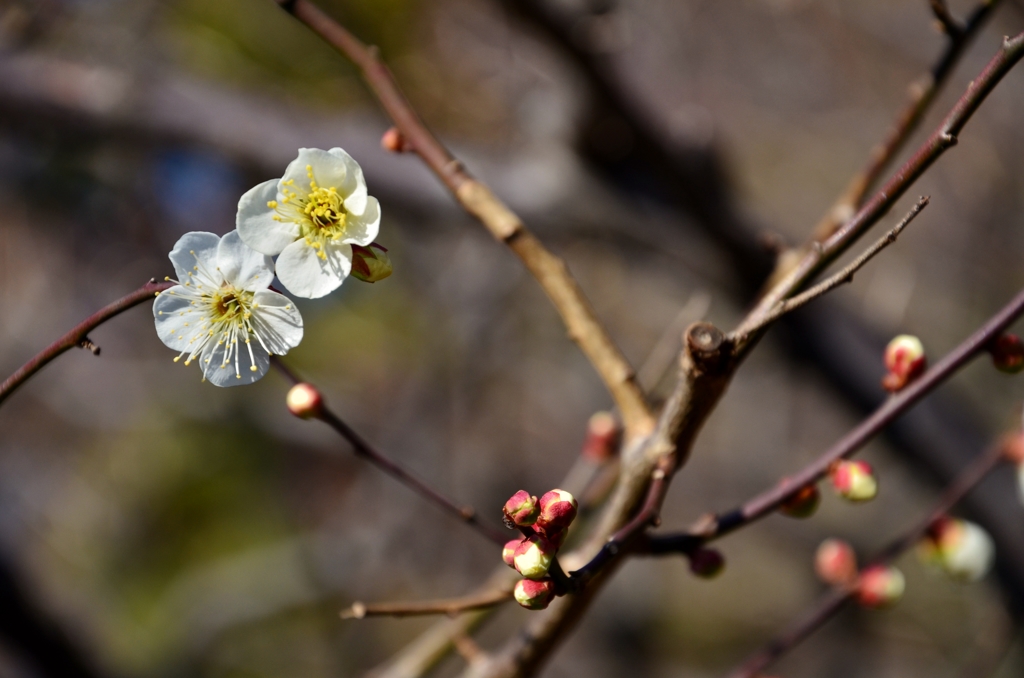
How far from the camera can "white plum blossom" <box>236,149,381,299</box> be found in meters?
0.66

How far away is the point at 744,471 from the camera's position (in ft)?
10.7

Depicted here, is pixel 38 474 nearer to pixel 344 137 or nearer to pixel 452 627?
pixel 344 137

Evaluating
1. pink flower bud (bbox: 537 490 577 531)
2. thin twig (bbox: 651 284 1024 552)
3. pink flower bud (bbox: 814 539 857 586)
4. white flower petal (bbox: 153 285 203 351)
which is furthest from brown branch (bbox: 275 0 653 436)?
pink flower bud (bbox: 814 539 857 586)

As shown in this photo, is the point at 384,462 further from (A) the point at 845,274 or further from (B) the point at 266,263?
(A) the point at 845,274

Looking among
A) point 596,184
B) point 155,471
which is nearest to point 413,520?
point 596,184

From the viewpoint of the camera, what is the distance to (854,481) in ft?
2.55

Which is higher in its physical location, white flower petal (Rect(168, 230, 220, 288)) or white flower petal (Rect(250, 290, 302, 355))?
white flower petal (Rect(168, 230, 220, 288))

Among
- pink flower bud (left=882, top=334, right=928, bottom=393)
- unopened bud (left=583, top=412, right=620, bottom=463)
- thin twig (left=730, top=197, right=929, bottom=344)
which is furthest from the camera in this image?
unopened bud (left=583, top=412, right=620, bottom=463)

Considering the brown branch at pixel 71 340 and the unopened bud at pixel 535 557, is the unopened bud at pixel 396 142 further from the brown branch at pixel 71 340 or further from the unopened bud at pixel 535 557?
the unopened bud at pixel 535 557

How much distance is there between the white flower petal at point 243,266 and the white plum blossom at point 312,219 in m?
0.02

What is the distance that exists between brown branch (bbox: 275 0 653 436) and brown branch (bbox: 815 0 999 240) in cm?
36

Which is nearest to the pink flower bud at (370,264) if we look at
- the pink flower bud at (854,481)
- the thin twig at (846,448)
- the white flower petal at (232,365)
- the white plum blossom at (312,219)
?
the white plum blossom at (312,219)

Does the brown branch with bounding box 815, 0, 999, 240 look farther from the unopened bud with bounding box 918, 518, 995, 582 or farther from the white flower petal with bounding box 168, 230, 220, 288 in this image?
the white flower petal with bounding box 168, 230, 220, 288

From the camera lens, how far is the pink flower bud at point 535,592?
1.85 ft
